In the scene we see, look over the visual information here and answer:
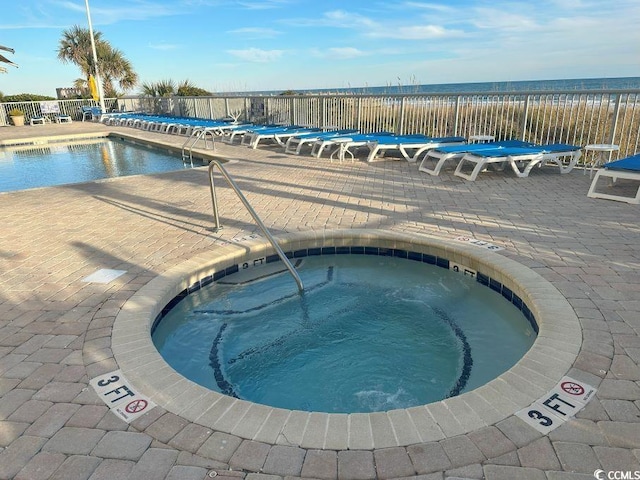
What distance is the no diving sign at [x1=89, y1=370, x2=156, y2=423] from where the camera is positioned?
2121 millimetres

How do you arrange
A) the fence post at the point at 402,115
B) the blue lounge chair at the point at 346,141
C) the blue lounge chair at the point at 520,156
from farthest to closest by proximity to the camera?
the fence post at the point at 402,115 < the blue lounge chair at the point at 346,141 < the blue lounge chair at the point at 520,156

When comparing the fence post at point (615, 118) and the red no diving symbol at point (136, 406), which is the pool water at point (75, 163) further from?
the fence post at point (615, 118)

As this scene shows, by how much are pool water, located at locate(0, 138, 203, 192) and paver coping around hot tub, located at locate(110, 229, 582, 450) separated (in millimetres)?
8121

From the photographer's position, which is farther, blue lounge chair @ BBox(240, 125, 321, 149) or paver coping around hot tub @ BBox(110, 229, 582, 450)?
blue lounge chair @ BBox(240, 125, 321, 149)

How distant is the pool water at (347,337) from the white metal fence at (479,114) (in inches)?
245

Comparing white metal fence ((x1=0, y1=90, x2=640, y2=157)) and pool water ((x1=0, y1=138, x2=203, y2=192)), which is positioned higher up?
white metal fence ((x1=0, y1=90, x2=640, y2=157))

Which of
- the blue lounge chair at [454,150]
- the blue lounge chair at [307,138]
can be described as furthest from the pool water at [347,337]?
the blue lounge chair at [307,138]

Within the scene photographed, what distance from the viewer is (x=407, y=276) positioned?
14.3 feet

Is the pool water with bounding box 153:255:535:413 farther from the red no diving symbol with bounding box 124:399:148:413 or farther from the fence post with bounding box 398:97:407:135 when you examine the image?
the fence post with bounding box 398:97:407:135

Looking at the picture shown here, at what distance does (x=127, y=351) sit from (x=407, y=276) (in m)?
2.72

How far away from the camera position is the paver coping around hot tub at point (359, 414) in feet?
6.36

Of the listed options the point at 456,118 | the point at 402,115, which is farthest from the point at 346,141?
the point at 456,118

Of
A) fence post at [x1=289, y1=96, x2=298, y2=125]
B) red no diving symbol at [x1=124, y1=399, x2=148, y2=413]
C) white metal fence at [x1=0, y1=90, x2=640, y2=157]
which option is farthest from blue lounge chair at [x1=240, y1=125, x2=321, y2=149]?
red no diving symbol at [x1=124, y1=399, x2=148, y2=413]

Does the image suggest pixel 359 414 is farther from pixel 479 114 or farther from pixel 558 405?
pixel 479 114
